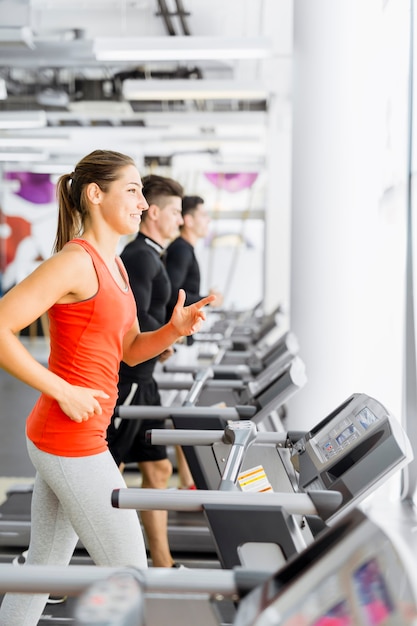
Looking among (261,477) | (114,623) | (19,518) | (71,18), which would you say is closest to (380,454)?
(261,477)

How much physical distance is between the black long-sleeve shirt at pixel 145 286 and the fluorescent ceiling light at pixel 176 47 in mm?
2478

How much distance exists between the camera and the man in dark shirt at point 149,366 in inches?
123

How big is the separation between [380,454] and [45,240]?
29.8 feet

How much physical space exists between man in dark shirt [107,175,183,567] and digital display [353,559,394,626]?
83.3 inches

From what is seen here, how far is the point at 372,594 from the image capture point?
3.18ft

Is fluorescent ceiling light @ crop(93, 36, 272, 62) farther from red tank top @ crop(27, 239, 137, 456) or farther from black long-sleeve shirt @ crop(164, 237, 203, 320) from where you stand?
red tank top @ crop(27, 239, 137, 456)

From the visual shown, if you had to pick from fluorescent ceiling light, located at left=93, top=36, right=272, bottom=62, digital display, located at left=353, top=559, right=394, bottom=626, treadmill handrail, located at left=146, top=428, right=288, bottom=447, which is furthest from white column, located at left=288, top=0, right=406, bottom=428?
digital display, located at left=353, top=559, right=394, bottom=626

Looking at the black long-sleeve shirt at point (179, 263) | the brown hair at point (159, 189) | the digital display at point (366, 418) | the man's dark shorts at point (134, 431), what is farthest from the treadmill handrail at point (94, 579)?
the black long-sleeve shirt at point (179, 263)

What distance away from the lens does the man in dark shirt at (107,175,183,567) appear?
3.13 meters

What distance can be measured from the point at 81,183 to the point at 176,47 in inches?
142

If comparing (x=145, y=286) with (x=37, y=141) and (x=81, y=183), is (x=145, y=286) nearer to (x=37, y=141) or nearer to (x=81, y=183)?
(x=81, y=183)

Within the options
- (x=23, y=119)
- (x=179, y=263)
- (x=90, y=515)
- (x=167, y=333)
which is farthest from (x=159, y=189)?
(x=23, y=119)

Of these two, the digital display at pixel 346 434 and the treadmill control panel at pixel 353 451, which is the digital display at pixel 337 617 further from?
the digital display at pixel 346 434

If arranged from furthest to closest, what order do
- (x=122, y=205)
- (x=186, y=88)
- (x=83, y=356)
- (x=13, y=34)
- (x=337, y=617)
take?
1. (x=186, y=88)
2. (x=13, y=34)
3. (x=122, y=205)
4. (x=83, y=356)
5. (x=337, y=617)
